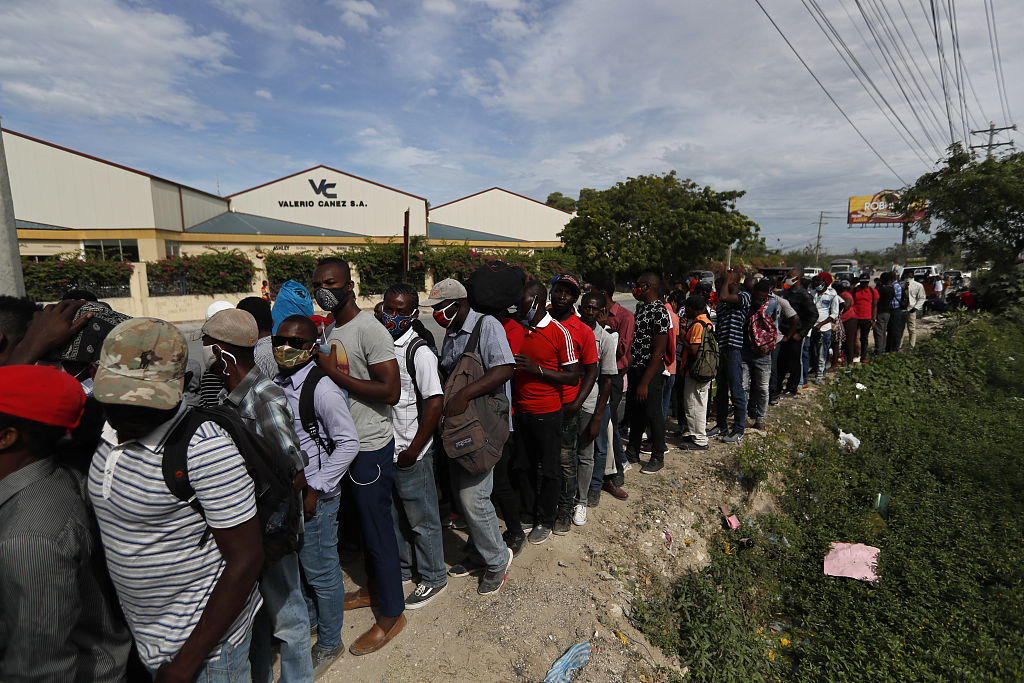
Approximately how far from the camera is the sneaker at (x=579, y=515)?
12.9 feet

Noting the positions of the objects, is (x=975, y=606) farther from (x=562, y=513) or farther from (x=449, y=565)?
(x=449, y=565)

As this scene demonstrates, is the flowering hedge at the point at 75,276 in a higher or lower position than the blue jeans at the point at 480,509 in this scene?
higher

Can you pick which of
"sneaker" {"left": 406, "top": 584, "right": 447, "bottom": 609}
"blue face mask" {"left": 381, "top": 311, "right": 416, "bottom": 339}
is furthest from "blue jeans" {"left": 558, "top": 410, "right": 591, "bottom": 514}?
"blue face mask" {"left": 381, "top": 311, "right": 416, "bottom": 339}

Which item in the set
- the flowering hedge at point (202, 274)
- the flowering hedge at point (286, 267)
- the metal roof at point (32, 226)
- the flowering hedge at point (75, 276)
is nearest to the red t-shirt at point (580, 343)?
the flowering hedge at point (75, 276)

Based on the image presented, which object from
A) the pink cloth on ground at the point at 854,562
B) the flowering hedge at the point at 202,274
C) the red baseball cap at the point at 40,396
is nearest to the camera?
the red baseball cap at the point at 40,396

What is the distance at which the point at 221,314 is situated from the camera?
1.99 m

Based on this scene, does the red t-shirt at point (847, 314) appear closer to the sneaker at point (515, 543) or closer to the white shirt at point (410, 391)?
the sneaker at point (515, 543)

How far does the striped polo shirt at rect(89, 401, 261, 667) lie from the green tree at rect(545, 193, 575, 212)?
5510 centimetres

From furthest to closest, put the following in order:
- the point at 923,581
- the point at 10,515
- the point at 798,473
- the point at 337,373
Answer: the point at 798,473
the point at 923,581
the point at 337,373
the point at 10,515

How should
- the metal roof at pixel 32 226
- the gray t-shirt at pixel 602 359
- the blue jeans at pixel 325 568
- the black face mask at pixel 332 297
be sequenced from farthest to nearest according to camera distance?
the metal roof at pixel 32 226
the gray t-shirt at pixel 602 359
the black face mask at pixel 332 297
the blue jeans at pixel 325 568

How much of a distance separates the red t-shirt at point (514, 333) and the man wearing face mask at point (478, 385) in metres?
0.32

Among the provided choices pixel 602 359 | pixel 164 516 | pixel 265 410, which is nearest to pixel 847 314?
pixel 602 359

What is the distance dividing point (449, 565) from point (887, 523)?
4.19 metres

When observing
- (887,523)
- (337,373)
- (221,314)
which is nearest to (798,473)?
(887,523)
